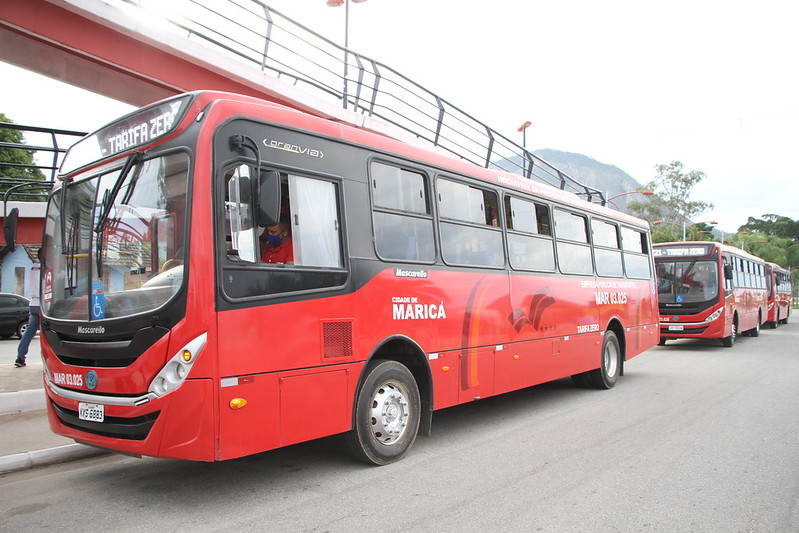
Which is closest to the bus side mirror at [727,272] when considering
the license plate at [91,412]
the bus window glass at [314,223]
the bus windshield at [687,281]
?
the bus windshield at [687,281]

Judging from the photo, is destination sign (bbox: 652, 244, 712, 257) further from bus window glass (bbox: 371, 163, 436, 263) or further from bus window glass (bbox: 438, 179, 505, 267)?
bus window glass (bbox: 371, 163, 436, 263)

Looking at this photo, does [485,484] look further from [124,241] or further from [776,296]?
[776,296]

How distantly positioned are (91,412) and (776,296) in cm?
3107

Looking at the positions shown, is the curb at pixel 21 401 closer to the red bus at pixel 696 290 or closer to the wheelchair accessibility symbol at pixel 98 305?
the wheelchair accessibility symbol at pixel 98 305

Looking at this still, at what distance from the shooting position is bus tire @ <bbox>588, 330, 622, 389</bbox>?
400 inches

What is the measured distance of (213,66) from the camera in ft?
31.5

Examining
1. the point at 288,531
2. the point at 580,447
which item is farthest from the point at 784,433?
the point at 288,531

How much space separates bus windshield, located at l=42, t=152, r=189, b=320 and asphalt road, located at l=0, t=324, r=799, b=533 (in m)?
1.52

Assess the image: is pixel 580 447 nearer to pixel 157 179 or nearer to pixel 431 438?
pixel 431 438

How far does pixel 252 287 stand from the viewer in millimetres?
4535

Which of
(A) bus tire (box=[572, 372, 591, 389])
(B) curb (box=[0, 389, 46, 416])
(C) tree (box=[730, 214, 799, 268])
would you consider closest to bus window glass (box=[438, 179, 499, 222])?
(A) bus tire (box=[572, 372, 591, 389])

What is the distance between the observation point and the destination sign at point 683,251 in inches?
688

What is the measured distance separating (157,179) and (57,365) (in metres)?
1.84

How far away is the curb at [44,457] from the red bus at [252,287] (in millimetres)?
971
